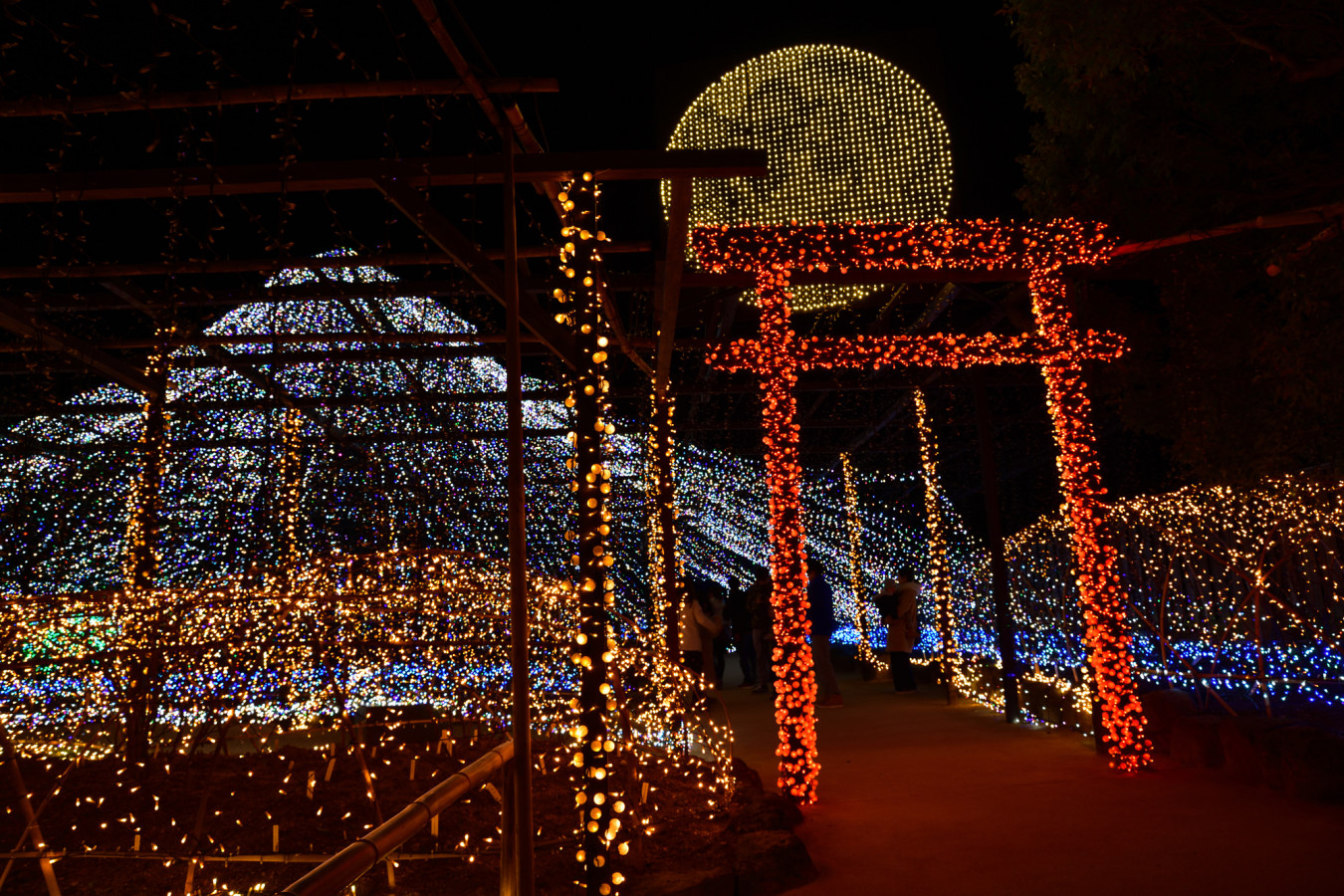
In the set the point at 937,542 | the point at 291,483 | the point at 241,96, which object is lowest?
the point at 937,542

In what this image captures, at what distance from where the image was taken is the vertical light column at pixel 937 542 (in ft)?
35.0

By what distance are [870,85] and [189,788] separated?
7.16 m

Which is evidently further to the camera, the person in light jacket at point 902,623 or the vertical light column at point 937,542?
the vertical light column at point 937,542

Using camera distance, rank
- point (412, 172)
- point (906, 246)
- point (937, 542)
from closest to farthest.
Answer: point (412, 172), point (906, 246), point (937, 542)

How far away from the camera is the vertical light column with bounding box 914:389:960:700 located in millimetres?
10672

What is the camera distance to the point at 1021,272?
6.71m

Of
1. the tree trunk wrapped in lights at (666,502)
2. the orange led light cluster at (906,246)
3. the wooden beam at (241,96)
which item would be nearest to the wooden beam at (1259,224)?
the orange led light cluster at (906,246)

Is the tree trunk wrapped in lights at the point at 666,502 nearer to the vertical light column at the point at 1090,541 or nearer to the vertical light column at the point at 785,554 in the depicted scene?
the vertical light column at the point at 785,554

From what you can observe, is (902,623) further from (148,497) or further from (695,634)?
(148,497)

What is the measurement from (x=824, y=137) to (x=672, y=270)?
2.58 metres

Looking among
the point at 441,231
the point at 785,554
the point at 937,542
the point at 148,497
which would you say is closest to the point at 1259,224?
the point at 785,554

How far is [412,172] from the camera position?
13.8 ft

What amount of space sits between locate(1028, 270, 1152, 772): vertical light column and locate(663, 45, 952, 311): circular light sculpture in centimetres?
141

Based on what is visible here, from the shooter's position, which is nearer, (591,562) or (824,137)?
(591,562)
